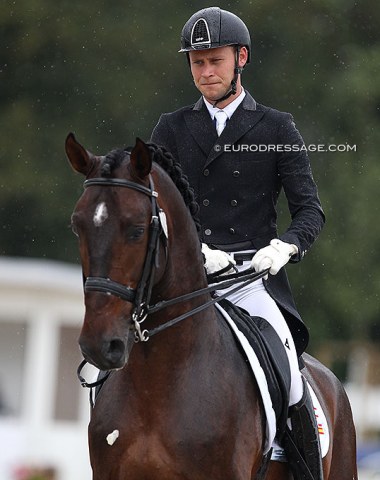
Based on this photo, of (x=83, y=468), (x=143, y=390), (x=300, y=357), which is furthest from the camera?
(x=83, y=468)

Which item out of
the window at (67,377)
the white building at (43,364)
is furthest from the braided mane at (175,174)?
the window at (67,377)

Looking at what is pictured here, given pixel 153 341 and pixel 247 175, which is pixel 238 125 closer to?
pixel 247 175

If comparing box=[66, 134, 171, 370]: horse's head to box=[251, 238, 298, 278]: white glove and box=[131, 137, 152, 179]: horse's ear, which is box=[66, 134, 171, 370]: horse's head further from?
box=[251, 238, 298, 278]: white glove

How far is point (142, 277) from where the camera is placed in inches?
242

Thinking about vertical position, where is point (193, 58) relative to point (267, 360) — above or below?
above

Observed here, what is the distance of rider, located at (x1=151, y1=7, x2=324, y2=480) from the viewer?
7.41 m

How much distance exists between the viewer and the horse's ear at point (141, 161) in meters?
6.22

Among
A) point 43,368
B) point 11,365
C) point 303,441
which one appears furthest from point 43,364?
point 303,441

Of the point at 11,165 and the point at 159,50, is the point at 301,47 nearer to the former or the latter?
the point at 159,50

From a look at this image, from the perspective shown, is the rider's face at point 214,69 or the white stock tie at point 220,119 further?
the white stock tie at point 220,119

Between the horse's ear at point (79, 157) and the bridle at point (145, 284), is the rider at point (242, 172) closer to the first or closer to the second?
the bridle at point (145, 284)

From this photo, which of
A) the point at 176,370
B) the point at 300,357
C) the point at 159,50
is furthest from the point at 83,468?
the point at 159,50

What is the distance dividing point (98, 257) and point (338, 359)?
79.4 feet

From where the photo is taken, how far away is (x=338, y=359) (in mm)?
29781
